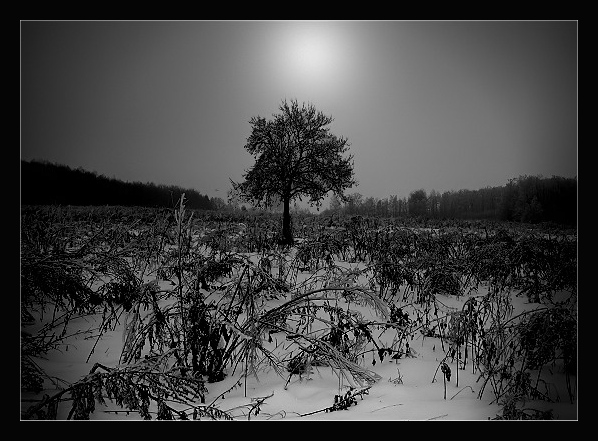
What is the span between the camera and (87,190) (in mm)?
4578

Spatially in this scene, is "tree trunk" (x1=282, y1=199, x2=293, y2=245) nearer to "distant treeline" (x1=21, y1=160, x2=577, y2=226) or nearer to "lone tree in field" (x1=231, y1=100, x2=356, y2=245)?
"lone tree in field" (x1=231, y1=100, x2=356, y2=245)

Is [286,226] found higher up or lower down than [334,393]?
higher up

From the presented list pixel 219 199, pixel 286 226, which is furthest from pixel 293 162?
pixel 219 199

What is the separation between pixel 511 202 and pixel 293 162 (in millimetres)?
4170

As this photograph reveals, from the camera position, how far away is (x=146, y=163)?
14.4 ft

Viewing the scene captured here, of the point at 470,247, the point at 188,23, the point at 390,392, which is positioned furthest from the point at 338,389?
the point at 470,247

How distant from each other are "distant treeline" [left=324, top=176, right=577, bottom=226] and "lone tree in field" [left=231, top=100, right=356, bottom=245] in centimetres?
161

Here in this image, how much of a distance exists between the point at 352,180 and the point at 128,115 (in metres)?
4.46

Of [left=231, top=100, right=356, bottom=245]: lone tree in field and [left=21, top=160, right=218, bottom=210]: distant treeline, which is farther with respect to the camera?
[left=231, top=100, right=356, bottom=245]: lone tree in field

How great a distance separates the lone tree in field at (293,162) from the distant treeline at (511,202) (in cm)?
161

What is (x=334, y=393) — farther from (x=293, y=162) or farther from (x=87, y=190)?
(x=293, y=162)

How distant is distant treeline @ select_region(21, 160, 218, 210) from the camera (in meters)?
3.78

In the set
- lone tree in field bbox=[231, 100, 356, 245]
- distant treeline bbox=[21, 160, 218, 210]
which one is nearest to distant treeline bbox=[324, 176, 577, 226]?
lone tree in field bbox=[231, 100, 356, 245]

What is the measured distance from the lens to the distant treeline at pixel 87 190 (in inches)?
149
